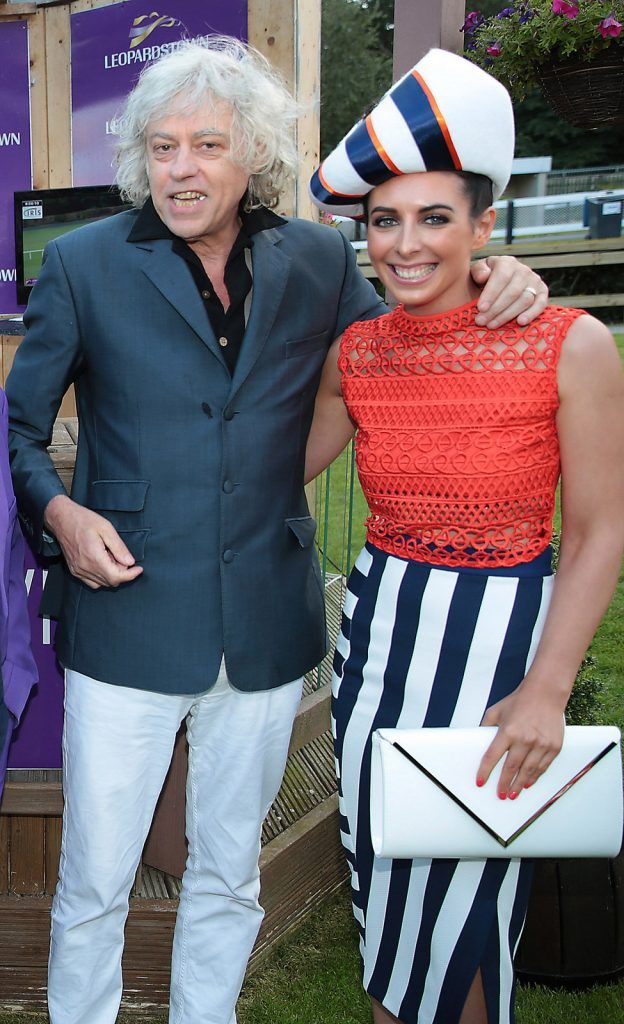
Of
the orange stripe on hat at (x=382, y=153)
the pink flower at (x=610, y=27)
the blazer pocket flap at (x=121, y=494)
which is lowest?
the blazer pocket flap at (x=121, y=494)

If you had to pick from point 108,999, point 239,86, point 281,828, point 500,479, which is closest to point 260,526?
point 500,479

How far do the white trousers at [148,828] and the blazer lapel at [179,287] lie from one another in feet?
2.08

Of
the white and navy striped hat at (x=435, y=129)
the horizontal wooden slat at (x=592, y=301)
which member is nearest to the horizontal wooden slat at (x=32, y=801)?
the white and navy striped hat at (x=435, y=129)

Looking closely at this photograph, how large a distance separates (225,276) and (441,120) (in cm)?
57

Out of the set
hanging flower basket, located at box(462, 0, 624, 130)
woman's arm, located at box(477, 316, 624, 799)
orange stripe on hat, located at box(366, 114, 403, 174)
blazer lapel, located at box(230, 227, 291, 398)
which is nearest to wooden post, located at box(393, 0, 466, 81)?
hanging flower basket, located at box(462, 0, 624, 130)

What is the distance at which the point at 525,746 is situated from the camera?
1580 millimetres

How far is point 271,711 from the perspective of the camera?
2.06m

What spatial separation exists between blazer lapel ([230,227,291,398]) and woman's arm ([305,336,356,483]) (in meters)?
0.16

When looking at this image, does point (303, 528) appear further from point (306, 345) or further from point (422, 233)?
point (422, 233)

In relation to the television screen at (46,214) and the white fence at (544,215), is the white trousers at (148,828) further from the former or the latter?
the white fence at (544,215)

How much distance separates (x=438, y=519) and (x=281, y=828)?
61.5 inches

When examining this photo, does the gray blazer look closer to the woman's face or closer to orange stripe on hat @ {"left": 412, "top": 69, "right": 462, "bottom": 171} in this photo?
the woman's face

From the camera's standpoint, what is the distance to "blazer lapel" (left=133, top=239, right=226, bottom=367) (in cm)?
187

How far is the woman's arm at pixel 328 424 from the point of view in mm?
2051
